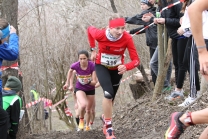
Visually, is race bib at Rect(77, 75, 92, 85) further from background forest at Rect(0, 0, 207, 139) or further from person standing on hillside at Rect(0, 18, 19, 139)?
person standing on hillside at Rect(0, 18, 19, 139)

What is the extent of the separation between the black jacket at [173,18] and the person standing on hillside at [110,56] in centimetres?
107

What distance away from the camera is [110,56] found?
5.95 m

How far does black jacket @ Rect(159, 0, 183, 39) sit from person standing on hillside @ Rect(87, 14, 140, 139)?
1.07m

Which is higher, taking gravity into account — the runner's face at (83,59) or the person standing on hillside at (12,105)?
the runner's face at (83,59)

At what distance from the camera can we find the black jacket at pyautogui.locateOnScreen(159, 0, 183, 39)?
260 inches

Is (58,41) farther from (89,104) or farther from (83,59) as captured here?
(83,59)

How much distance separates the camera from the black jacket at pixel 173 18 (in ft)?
21.6

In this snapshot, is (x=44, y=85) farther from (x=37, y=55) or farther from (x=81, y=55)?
(x=81, y=55)

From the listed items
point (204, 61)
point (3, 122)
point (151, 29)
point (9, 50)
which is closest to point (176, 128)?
point (204, 61)

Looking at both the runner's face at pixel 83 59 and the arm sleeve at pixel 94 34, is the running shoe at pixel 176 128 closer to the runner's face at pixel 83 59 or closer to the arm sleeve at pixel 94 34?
the arm sleeve at pixel 94 34

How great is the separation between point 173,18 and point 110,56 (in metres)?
1.54

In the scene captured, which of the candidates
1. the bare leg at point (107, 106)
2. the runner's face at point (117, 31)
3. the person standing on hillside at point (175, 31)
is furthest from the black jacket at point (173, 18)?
the bare leg at point (107, 106)

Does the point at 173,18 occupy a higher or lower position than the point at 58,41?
higher

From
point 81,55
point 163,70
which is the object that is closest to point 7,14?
point 81,55
